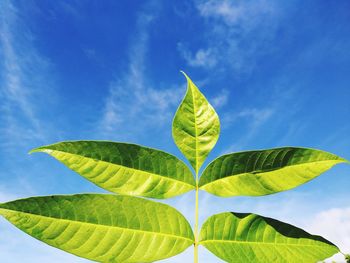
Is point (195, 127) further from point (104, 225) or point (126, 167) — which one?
point (104, 225)

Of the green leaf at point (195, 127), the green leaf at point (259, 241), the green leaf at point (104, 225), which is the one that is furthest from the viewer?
the green leaf at point (195, 127)

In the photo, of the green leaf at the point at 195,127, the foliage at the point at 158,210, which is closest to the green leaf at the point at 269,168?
the foliage at the point at 158,210

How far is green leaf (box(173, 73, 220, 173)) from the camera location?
1.80m

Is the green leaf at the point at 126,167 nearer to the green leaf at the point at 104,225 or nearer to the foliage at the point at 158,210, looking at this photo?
the foliage at the point at 158,210

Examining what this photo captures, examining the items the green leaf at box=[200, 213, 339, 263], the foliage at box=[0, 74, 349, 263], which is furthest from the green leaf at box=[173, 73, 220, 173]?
the green leaf at box=[200, 213, 339, 263]

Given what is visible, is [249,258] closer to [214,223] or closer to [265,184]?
[214,223]

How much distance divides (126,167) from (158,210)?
0.25 m

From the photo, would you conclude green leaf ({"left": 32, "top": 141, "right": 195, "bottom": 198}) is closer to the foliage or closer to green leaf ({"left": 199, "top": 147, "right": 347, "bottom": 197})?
the foliage

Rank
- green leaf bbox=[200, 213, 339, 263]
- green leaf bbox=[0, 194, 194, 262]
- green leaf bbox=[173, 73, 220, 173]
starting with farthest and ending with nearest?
1. green leaf bbox=[173, 73, 220, 173]
2. green leaf bbox=[200, 213, 339, 263]
3. green leaf bbox=[0, 194, 194, 262]

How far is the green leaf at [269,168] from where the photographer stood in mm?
1591

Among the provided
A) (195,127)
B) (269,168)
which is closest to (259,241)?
(269,168)

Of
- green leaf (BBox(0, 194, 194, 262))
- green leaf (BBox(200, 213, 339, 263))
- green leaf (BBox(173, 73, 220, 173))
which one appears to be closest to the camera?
green leaf (BBox(0, 194, 194, 262))

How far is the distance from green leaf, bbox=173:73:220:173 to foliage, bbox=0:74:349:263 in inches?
3.6

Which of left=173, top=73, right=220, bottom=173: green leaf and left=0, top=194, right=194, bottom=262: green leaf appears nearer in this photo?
left=0, top=194, right=194, bottom=262: green leaf
